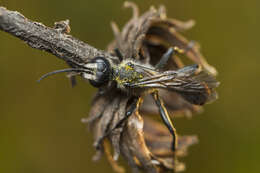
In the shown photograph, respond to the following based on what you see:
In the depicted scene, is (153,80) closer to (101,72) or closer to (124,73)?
(124,73)

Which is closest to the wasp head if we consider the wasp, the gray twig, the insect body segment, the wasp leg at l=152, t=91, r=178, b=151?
the wasp

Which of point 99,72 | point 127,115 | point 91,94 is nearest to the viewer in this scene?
point 127,115

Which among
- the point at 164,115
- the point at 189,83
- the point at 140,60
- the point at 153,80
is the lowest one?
the point at 164,115

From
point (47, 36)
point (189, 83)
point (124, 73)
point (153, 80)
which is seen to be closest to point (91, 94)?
point (124, 73)

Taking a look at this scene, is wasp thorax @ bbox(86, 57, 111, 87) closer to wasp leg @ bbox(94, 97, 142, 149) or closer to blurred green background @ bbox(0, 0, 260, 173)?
wasp leg @ bbox(94, 97, 142, 149)

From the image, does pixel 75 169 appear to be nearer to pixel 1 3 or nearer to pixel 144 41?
pixel 144 41

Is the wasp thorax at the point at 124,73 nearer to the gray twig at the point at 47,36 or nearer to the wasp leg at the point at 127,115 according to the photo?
the wasp leg at the point at 127,115
